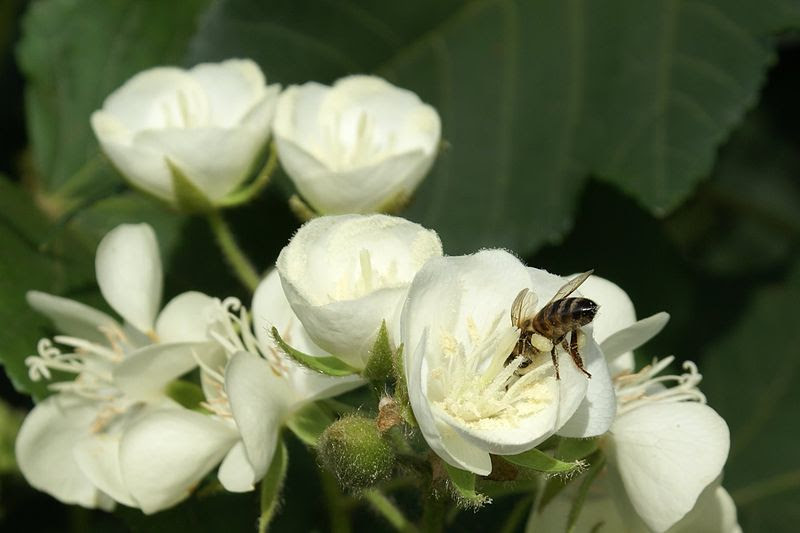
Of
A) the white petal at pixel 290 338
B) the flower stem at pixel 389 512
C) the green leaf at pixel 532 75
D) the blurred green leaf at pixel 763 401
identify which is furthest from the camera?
the blurred green leaf at pixel 763 401

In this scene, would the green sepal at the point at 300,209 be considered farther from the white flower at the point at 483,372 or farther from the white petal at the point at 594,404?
the white petal at the point at 594,404

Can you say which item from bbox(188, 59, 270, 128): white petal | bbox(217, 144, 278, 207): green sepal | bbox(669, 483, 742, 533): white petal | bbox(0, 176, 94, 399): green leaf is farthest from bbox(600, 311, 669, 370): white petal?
bbox(0, 176, 94, 399): green leaf

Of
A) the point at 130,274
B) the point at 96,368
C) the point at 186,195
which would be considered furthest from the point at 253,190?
the point at 96,368

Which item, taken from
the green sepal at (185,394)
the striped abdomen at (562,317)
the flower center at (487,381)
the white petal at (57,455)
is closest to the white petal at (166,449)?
the green sepal at (185,394)

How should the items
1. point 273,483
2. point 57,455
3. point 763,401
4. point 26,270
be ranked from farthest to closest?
point 763,401, point 26,270, point 57,455, point 273,483

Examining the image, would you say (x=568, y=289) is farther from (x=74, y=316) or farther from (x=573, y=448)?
(x=74, y=316)

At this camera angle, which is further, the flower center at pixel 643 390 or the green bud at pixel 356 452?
the flower center at pixel 643 390
